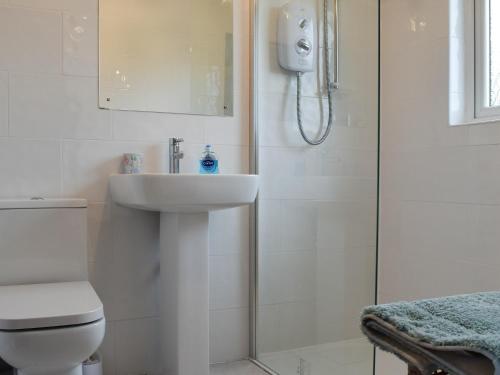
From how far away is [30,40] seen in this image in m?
2.00

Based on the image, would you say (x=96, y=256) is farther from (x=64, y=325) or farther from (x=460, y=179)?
(x=460, y=179)

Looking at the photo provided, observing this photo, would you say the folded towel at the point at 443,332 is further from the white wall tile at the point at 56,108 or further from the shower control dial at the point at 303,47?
the white wall tile at the point at 56,108

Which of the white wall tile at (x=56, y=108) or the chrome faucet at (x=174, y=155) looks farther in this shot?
the chrome faucet at (x=174, y=155)

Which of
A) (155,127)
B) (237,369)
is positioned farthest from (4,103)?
(237,369)

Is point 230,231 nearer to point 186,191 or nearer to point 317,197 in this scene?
point 317,197

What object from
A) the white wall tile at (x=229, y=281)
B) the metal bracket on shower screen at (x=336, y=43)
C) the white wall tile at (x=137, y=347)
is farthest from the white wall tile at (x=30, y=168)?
the metal bracket on shower screen at (x=336, y=43)

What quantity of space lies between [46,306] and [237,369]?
105 centimetres

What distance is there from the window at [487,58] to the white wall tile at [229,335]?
1381 millimetres

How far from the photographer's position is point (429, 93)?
A: 2.17m

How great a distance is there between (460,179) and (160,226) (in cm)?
124

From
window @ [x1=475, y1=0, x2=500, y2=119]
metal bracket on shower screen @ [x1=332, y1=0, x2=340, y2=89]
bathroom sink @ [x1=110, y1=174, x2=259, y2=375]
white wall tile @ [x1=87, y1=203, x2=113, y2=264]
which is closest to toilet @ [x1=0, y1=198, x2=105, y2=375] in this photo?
white wall tile @ [x1=87, y1=203, x2=113, y2=264]

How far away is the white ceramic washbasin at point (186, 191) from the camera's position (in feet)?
5.72

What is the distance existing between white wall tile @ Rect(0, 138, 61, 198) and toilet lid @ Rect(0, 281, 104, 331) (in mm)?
404

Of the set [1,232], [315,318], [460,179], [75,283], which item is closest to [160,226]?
[75,283]
